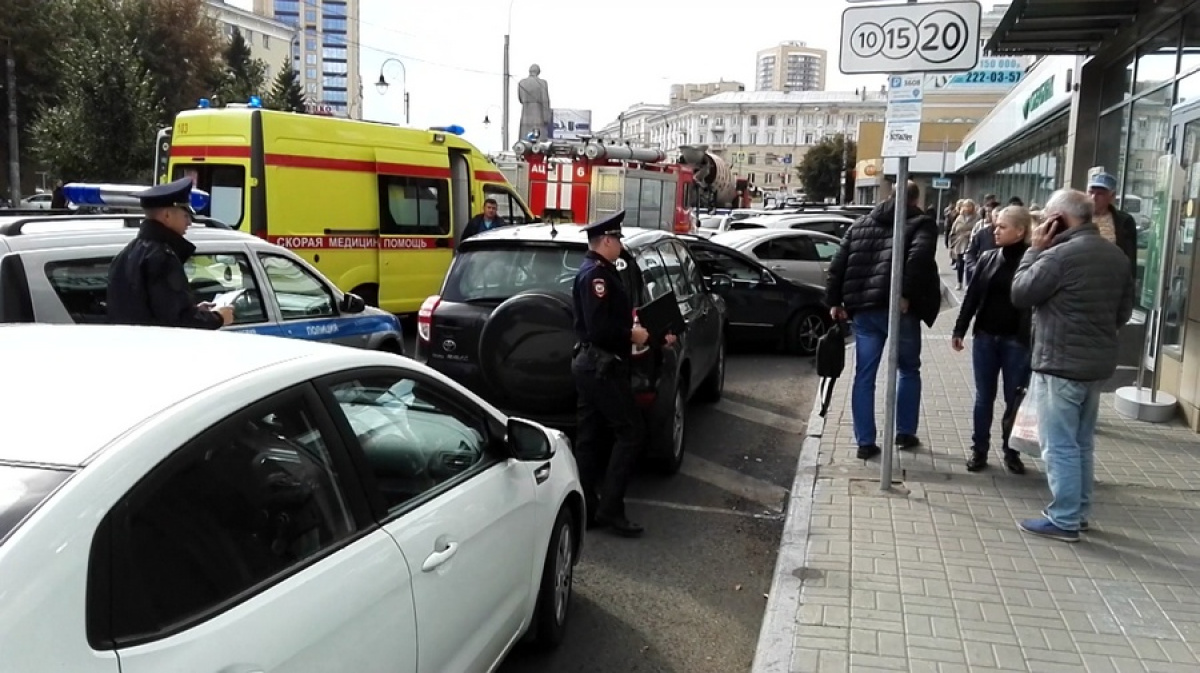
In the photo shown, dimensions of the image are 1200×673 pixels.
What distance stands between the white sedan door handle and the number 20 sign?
156 inches

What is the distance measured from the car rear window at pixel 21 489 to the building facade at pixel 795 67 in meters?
180

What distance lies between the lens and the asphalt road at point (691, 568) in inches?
161

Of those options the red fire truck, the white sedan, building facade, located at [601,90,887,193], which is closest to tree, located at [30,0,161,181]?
the red fire truck

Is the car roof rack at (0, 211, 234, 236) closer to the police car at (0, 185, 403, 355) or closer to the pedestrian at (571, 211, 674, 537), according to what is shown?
the police car at (0, 185, 403, 355)

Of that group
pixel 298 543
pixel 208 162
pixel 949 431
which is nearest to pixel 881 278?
pixel 949 431

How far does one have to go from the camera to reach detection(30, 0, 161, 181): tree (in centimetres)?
2608

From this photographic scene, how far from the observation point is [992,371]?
6242 millimetres

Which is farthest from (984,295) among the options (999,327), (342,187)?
(342,187)

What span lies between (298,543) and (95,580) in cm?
60

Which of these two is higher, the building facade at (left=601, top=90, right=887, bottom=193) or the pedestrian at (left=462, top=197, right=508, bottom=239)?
the building facade at (left=601, top=90, right=887, bottom=193)

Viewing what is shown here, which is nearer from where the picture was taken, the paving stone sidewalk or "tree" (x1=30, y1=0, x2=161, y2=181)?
the paving stone sidewalk

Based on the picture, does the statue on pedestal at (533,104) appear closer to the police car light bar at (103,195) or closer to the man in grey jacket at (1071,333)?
the police car light bar at (103,195)

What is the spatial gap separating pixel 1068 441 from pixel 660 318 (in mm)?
2263

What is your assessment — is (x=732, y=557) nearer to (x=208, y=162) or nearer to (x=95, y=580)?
(x=95, y=580)
